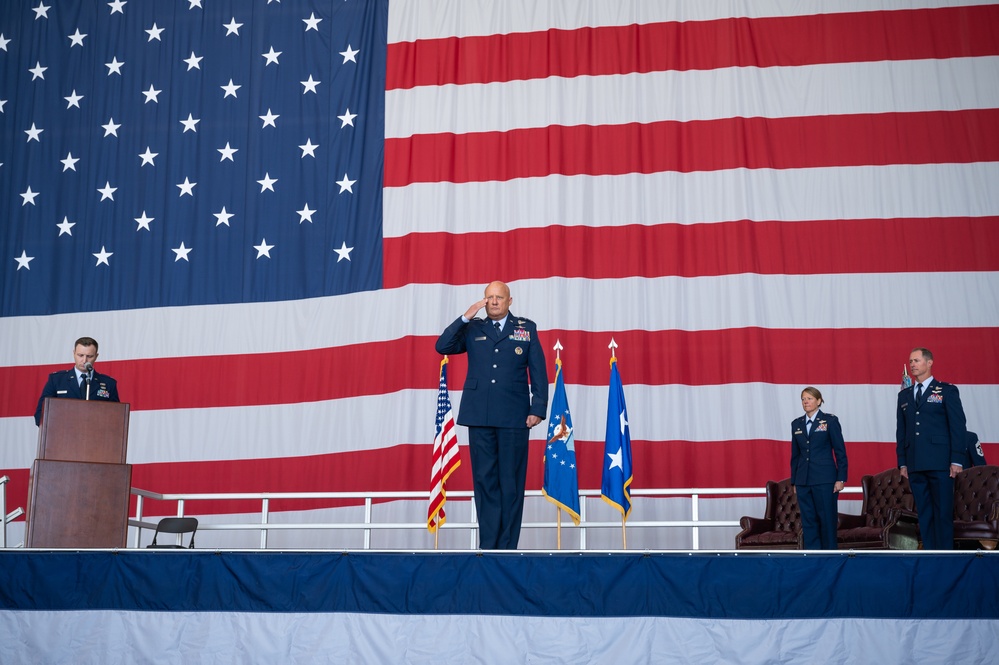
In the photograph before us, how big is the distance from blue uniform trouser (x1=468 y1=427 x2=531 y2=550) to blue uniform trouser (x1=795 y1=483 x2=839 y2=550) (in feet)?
6.65

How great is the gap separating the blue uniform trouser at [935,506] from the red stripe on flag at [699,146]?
10.8ft

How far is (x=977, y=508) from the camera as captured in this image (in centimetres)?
648

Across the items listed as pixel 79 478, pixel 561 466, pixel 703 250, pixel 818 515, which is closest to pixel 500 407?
pixel 561 466

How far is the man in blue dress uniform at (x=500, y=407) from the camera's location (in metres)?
5.31

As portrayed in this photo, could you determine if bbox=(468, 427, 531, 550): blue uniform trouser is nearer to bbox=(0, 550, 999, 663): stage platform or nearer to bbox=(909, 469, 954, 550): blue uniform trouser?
bbox=(0, 550, 999, 663): stage platform

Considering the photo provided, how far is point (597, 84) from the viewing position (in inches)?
343

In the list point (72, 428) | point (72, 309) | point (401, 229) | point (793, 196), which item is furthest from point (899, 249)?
point (72, 309)

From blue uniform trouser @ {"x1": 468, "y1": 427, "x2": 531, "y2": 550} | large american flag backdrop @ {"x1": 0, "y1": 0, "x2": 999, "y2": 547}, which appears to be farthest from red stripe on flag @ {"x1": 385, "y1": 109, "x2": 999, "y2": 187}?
blue uniform trouser @ {"x1": 468, "y1": 427, "x2": 531, "y2": 550}

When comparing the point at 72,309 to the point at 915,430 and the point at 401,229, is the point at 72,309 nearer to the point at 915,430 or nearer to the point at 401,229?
the point at 401,229

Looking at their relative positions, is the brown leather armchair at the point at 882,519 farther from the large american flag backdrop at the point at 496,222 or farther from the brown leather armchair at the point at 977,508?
the large american flag backdrop at the point at 496,222

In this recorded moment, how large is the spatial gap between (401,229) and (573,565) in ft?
15.4

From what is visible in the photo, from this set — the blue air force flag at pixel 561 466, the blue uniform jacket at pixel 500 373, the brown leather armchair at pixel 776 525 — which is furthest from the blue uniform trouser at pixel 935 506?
the blue uniform jacket at pixel 500 373

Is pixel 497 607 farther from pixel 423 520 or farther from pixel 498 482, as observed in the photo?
pixel 423 520

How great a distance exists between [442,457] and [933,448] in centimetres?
291
